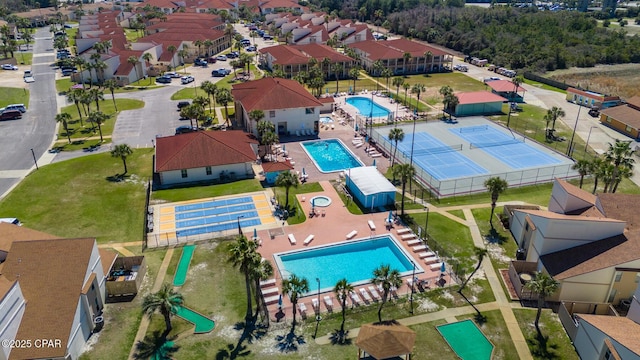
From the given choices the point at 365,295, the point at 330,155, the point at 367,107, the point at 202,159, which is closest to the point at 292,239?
the point at 365,295

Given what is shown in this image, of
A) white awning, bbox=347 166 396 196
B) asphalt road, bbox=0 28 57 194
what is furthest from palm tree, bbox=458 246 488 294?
asphalt road, bbox=0 28 57 194

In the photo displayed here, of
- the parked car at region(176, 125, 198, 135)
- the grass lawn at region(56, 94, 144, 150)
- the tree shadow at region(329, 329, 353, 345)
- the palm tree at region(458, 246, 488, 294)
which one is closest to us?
the tree shadow at region(329, 329, 353, 345)

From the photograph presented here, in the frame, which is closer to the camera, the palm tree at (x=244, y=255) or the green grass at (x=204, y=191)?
the palm tree at (x=244, y=255)

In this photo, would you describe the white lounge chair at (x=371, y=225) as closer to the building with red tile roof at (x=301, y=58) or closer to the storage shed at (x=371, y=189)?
the storage shed at (x=371, y=189)

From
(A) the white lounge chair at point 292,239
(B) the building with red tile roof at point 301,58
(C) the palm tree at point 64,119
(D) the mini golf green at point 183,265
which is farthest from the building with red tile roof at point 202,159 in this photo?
(B) the building with red tile roof at point 301,58

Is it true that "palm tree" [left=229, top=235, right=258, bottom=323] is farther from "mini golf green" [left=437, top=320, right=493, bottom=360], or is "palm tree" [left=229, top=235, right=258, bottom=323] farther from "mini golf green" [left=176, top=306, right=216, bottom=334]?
"mini golf green" [left=437, top=320, right=493, bottom=360]

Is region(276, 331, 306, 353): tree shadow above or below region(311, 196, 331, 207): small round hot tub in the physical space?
below
